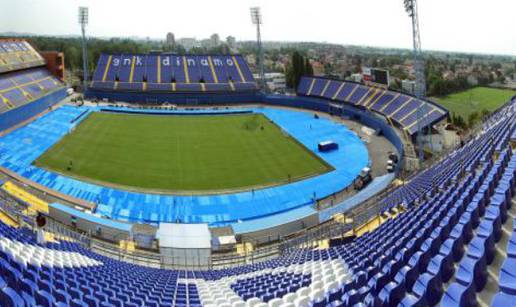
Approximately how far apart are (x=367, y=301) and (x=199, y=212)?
16.1 meters

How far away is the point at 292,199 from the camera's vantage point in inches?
898

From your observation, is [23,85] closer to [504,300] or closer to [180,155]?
[180,155]

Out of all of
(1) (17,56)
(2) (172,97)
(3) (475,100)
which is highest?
(1) (17,56)

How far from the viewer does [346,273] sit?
325 inches

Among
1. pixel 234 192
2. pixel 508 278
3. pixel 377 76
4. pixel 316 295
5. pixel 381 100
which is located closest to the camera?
pixel 508 278

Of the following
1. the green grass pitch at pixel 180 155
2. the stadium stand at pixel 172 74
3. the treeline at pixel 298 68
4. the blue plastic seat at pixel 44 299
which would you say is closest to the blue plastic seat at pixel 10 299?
the blue plastic seat at pixel 44 299

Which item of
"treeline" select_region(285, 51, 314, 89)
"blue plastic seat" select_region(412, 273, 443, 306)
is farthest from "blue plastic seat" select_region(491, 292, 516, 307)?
"treeline" select_region(285, 51, 314, 89)

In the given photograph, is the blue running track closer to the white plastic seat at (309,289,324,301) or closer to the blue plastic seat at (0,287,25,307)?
the white plastic seat at (309,289,324,301)

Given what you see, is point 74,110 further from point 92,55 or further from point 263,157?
point 92,55

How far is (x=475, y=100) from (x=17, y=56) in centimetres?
7410

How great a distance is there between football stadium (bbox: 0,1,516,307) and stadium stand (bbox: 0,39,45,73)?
0.31m

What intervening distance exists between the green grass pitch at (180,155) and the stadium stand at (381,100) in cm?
1060

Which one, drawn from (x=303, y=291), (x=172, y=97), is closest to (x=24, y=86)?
(x=172, y=97)

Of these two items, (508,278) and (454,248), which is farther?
(454,248)
